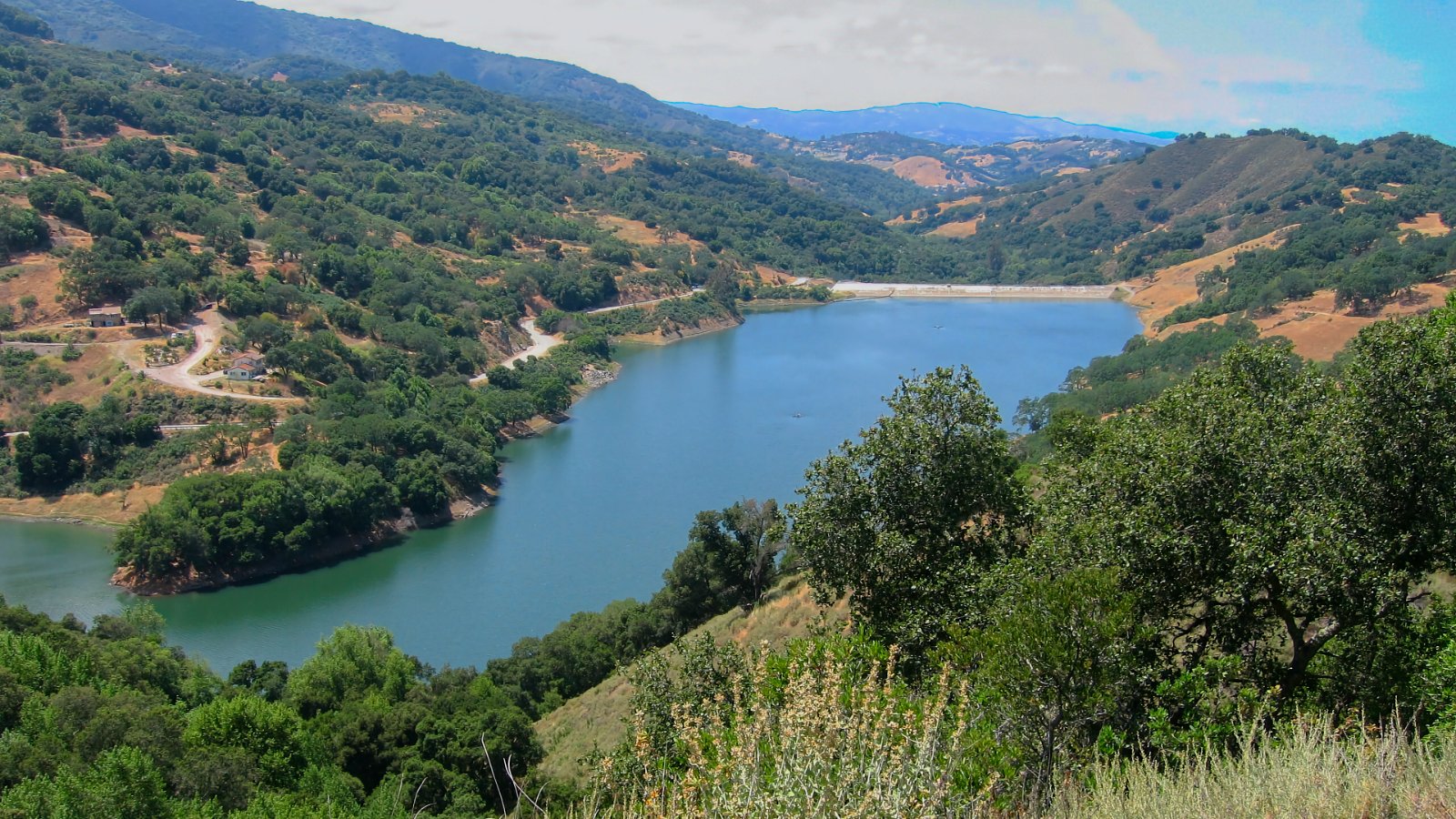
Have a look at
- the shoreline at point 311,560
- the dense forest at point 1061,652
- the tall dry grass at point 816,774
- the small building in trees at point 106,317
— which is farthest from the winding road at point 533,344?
the tall dry grass at point 816,774

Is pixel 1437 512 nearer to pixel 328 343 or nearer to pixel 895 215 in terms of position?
pixel 328 343

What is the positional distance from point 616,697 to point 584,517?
14185 millimetres

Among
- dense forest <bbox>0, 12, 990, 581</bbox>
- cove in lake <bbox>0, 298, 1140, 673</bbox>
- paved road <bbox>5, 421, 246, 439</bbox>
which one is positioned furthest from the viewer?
paved road <bbox>5, 421, 246, 439</bbox>

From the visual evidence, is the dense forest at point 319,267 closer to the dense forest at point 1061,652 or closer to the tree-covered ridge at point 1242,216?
the tree-covered ridge at point 1242,216

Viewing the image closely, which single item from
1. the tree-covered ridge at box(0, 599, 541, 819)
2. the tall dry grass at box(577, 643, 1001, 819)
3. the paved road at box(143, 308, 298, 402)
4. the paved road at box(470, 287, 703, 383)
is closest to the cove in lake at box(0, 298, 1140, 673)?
the tree-covered ridge at box(0, 599, 541, 819)

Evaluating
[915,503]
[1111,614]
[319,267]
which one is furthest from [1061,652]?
[319,267]

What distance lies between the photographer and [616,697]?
16031 mm

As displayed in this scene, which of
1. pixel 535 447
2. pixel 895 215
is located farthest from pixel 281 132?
pixel 895 215

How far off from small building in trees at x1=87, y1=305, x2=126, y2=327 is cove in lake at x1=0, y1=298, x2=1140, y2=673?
9.69m

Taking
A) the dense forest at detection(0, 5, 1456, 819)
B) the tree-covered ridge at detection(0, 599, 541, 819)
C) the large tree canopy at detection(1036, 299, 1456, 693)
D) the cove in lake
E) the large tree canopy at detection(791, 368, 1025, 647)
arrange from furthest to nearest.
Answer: the cove in lake → the tree-covered ridge at detection(0, 599, 541, 819) → the large tree canopy at detection(791, 368, 1025, 647) → the large tree canopy at detection(1036, 299, 1456, 693) → the dense forest at detection(0, 5, 1456, 819)

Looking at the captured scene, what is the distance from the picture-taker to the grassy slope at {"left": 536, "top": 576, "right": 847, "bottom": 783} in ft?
45.5

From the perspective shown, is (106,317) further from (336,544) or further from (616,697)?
(616,697)

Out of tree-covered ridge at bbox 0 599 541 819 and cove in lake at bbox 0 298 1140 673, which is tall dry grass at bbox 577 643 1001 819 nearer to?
tree-covered ridge at bbox 0 599 541 819

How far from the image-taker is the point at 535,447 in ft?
124
